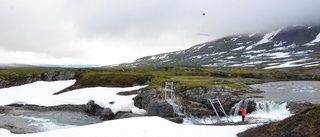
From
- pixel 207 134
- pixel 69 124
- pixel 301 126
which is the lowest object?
pixel 69 124

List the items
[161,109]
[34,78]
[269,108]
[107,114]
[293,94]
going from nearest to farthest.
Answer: [161,109]
[269,108]
[107,114]
[293,94]
[34,78]

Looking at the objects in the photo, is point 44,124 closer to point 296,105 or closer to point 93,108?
point 93,108

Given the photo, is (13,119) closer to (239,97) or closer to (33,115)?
(33,115)

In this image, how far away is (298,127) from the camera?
685 inches

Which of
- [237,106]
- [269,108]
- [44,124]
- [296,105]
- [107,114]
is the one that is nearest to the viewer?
[296,105]

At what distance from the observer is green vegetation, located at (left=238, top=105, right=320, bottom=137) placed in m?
16.5

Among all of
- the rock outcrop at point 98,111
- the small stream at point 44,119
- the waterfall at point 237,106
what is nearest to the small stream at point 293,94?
the waterfall at point 237,106

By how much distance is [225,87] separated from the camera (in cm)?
5703

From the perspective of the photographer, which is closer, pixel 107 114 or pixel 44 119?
pixel 44 119

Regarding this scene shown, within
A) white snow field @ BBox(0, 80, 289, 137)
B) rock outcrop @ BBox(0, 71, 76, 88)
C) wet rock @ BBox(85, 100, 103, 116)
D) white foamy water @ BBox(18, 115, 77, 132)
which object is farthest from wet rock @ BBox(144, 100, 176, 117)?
rock outcrop @ BBox(0, 71, 76, 88)

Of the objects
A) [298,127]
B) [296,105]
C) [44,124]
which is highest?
[298,127]

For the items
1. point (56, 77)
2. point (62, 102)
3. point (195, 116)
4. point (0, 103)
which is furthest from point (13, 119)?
point (56, 77)

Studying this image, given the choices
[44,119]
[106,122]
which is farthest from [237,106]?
[44,119]

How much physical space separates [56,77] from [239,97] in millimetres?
56409
